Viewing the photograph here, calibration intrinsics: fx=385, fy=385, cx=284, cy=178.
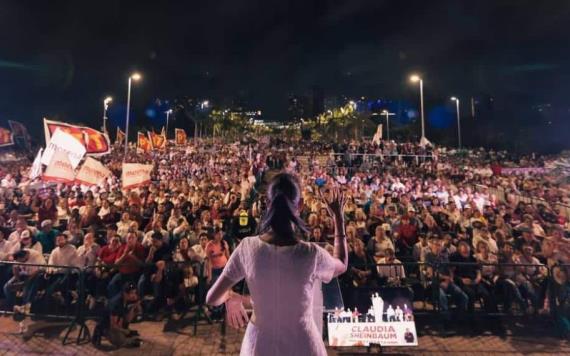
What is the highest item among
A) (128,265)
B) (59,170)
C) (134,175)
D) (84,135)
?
(84,135)

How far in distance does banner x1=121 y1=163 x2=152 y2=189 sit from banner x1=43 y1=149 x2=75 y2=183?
1.99 meters

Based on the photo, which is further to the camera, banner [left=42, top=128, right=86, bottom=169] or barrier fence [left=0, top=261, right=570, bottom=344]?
banner [left=42, top=128, right=86, bottom=169]

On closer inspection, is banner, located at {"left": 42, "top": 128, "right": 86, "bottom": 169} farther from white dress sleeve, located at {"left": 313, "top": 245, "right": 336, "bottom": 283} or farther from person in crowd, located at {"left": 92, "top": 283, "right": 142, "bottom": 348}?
white dress sleeve, located at {"left": 313, "top": 245, "right": 336, "bottom": 283}

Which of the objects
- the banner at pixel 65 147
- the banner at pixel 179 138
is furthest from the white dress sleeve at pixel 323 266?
the banner at pixel 179 138

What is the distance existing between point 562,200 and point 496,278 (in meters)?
10.4

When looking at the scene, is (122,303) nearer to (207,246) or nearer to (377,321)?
(207,246)

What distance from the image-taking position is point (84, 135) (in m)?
12.0

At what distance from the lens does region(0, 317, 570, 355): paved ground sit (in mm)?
5883

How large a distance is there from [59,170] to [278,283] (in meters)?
10.6

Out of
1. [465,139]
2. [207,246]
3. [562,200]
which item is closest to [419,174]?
[562,200]

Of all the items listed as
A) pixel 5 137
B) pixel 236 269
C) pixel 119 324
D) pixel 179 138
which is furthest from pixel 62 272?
pixel 179 138

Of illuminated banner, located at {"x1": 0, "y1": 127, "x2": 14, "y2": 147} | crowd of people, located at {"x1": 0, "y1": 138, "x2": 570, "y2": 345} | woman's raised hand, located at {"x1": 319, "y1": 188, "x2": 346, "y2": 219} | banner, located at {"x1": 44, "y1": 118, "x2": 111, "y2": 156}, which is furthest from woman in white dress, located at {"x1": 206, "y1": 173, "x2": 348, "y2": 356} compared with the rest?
illuminated banner, located at {"x1": 0, "y1": 127, "x2": 14, "y2": 147}

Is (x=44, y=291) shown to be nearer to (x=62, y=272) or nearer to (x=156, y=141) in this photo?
(x=62, y=272)

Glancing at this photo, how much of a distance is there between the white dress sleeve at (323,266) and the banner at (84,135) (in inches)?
458
